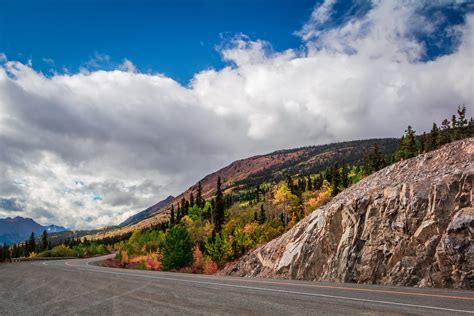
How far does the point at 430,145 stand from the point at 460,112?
1772 centimetres

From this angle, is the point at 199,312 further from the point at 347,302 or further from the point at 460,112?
the point at 460,112

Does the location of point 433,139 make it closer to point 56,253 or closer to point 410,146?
point 410,146

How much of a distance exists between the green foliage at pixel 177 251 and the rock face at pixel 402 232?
3013cm

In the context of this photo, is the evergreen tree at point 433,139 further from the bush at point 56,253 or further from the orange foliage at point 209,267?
the bush at point 56,253

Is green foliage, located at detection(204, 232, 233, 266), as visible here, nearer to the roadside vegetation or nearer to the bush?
the roadside vegetation

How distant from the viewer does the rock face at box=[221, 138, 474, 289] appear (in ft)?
67.7

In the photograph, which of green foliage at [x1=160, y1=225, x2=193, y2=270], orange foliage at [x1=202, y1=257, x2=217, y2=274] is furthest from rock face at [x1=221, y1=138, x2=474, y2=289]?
green foliage at [x1=160, y1=225, x2=193, y2=270]

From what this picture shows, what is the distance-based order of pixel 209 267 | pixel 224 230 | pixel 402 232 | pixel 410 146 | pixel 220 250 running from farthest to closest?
pixel 410 146
pixel 224 230
pixel 220 250
pixel 209 267
pixel 402 232

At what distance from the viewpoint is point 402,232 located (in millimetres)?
24344

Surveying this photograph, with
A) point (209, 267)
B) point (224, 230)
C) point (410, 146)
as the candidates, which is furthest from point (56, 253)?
point (410, 146)

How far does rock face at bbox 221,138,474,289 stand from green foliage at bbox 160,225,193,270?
1186 inches

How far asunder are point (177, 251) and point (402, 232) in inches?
1777

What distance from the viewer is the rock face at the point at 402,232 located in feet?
67.7

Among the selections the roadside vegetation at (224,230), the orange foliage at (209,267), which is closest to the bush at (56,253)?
the roadside vegetation at (224,230)
